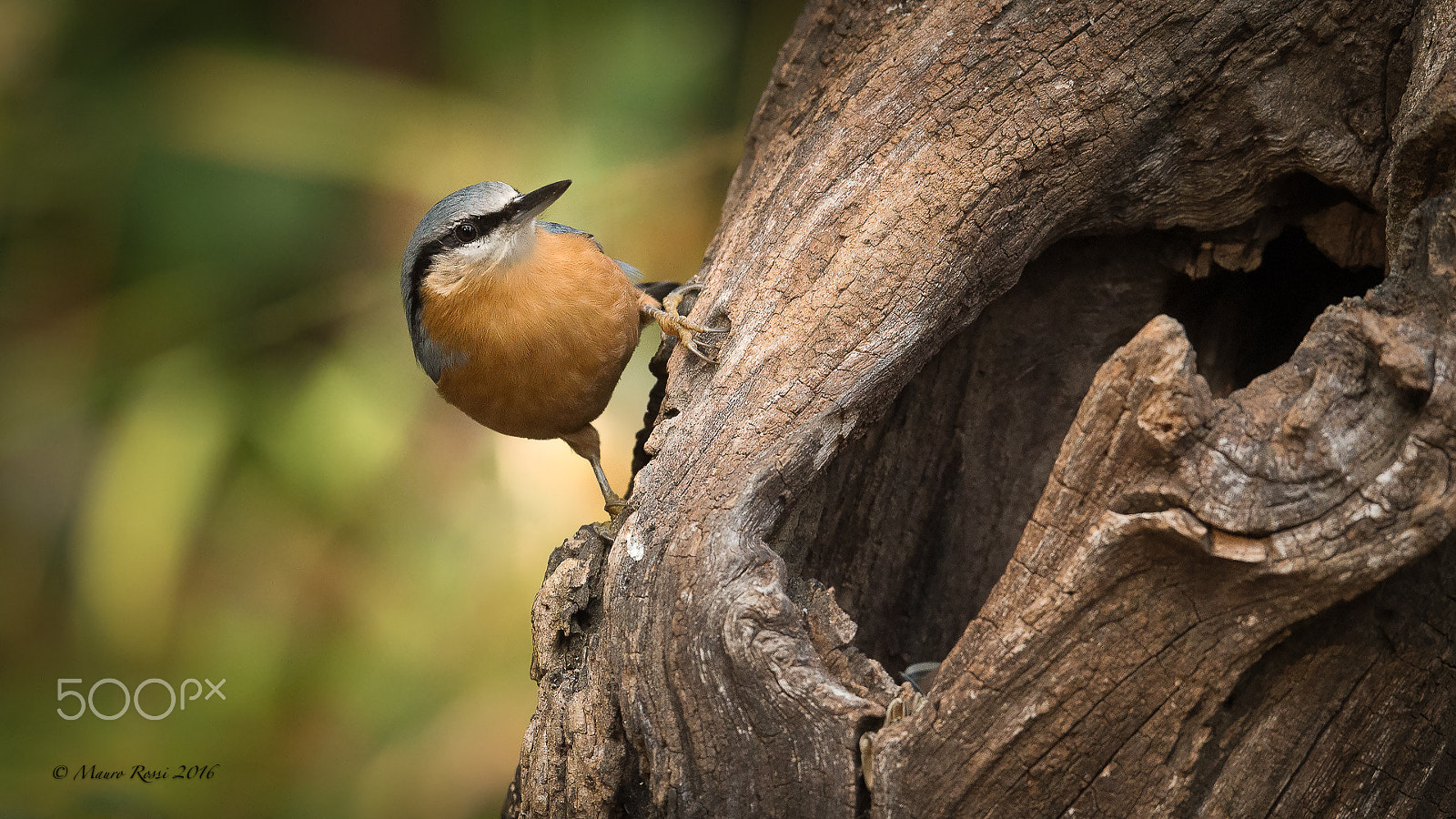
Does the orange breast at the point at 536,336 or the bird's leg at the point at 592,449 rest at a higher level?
A: the orange breast at the point at 536,336

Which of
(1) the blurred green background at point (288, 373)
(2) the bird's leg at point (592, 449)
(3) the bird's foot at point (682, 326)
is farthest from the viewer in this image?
(1) the blurred green background at point (288, 373)

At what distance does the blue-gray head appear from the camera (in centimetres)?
223

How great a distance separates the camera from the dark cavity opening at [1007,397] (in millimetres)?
2109

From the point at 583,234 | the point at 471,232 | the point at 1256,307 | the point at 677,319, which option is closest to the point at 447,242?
the point at 471,232

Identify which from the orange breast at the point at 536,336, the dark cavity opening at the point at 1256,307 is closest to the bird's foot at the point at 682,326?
the orange breast at the point at 536,336

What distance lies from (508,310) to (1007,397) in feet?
3.71

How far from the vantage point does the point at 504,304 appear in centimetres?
223

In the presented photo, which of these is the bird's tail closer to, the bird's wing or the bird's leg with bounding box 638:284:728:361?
the bird's wing

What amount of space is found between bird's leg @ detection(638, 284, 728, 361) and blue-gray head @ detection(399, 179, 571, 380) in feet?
1.06

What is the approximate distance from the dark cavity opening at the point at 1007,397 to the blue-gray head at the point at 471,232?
920 mm

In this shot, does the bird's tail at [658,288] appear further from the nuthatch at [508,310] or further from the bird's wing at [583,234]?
the nuthatch at [508,310]

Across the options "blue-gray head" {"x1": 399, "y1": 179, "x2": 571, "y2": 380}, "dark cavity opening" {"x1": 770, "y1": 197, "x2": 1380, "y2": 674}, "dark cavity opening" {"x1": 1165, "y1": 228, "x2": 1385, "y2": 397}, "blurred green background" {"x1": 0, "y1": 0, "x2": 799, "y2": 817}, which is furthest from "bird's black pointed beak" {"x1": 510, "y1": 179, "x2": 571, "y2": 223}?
"dark cavity opening" {"x1": 1165, "y1": 228, "x2": 1385, "y2": 397}

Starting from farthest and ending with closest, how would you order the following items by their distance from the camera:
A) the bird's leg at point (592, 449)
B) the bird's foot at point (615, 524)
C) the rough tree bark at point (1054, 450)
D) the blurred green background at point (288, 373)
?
the blurred green background at point (288, 373) → the bird's leg at point (592, 449) → the bird's foot at point (615, 524) → the rough tree bark at point (1054, 450)

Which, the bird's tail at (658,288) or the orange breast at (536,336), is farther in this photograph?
the bird's tail at (658,288)
